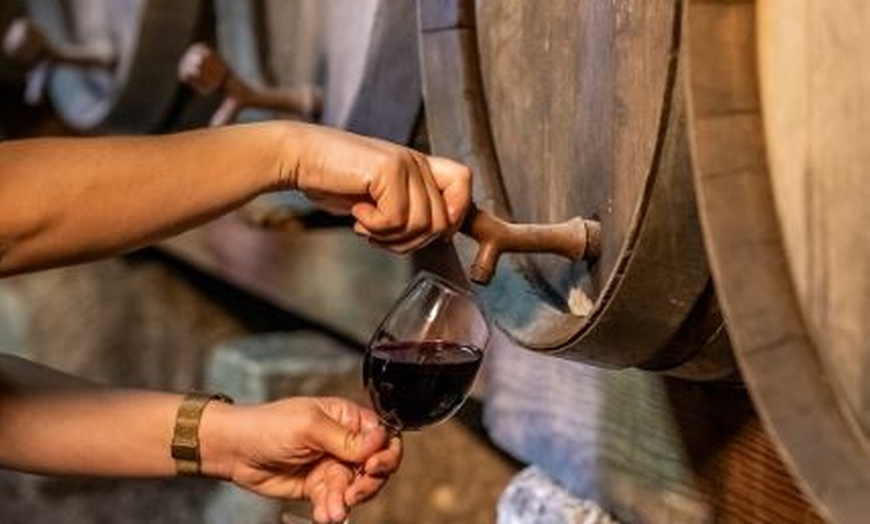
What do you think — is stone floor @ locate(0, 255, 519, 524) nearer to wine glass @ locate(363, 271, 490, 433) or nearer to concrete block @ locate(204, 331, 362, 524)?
concrete block @ locate(204, 331, 362, 524)

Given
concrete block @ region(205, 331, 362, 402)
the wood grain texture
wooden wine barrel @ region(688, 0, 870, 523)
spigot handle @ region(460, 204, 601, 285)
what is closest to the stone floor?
concrete block @ region(205, 331, 362, 402)

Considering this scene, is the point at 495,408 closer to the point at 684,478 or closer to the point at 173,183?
the point at 684,478

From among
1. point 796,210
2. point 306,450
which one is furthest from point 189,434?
point 796,210

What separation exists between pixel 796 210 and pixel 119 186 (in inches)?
21.7

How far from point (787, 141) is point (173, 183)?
0.52m

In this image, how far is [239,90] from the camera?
7.51 ft

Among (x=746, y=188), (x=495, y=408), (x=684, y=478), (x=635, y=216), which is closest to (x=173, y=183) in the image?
(x=635, y=216)

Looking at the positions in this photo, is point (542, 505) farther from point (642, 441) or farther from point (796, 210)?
point (796, 210)

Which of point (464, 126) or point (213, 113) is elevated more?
point (464, 126)

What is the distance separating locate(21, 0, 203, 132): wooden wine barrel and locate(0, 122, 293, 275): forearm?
4.31ft

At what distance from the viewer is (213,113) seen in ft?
9.32

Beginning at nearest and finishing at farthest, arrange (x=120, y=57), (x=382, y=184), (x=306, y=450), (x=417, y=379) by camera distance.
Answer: (x=382, y=184), (x=417, y=379), (x=306, y=450), (x=120, y=57)

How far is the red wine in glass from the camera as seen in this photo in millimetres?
1390

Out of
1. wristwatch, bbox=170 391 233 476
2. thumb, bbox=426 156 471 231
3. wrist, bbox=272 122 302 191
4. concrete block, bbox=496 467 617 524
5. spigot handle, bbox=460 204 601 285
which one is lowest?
concrete block, bbox=496 467 617 524
